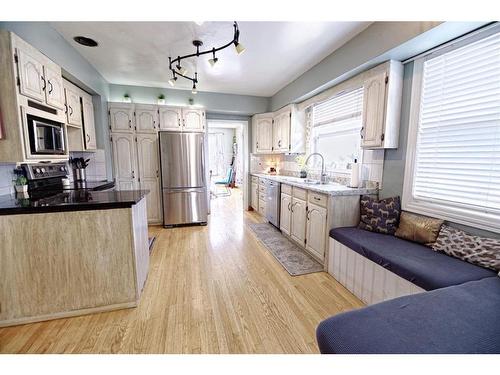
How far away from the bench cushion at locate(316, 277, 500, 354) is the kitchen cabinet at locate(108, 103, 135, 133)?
4.32 m

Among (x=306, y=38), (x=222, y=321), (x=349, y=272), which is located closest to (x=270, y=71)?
(x=306, y=38)

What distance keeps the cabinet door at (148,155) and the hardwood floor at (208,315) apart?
1.88 metres

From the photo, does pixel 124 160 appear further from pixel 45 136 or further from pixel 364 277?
pixel 364 277

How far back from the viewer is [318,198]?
2676 mm

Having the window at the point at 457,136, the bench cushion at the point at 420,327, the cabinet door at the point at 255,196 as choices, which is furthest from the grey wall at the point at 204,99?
the bench cushion at the point at 420,327

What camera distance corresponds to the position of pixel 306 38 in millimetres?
2525

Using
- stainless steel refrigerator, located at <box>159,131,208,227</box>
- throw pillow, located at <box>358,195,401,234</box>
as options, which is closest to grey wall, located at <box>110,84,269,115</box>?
stainless steel refrigerator, located at <box>159,131,208,227</box>

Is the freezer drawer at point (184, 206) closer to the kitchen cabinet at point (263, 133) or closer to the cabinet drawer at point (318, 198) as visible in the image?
the kitchen cabinet at point (263, 133)

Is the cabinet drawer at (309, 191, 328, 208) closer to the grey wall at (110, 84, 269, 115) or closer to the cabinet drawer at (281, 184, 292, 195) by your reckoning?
the cabinet drawer at (281, 184, 292, 195)

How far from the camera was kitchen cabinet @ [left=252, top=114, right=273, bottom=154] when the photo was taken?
4.87 meters

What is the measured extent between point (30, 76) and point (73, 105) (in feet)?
3.73
